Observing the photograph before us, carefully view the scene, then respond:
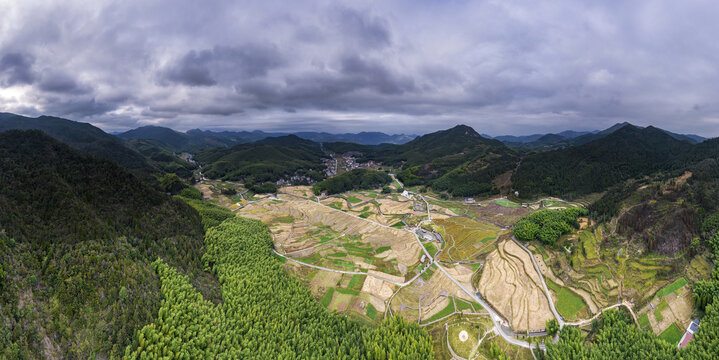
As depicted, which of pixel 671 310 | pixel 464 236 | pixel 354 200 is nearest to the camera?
pixel 671 310

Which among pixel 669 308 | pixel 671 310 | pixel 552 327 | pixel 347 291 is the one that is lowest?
pixel 347 291

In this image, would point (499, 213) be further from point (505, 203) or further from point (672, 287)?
point (672, 287)

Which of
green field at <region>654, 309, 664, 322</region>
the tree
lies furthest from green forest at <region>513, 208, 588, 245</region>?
the tree

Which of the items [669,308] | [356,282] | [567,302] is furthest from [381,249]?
[669,308]

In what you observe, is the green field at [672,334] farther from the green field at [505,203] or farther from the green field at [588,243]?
the green field at [505,203]

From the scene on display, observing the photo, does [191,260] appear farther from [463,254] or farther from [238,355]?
[463,254]

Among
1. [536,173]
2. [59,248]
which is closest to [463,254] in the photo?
[59,248]
